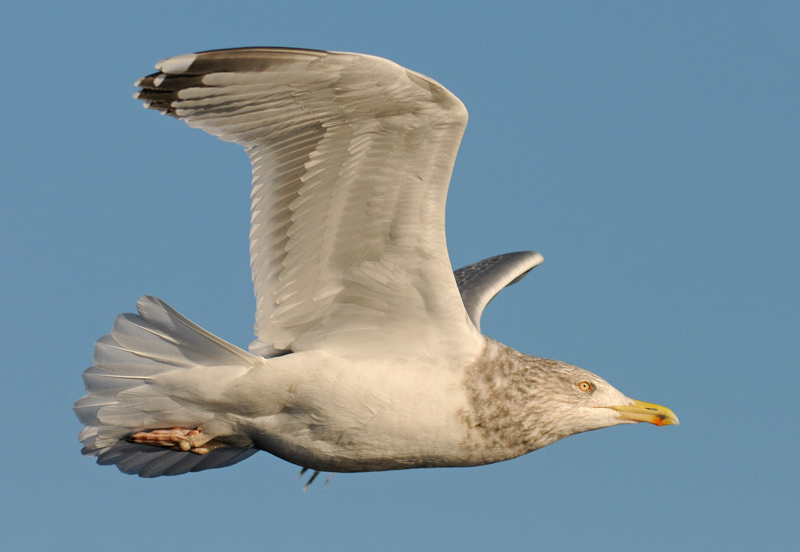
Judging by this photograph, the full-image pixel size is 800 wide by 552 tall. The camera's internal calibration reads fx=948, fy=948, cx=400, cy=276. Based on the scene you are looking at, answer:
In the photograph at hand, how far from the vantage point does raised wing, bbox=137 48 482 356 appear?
620 centimetres

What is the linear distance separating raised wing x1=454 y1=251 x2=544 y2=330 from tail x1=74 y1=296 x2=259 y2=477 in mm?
2810

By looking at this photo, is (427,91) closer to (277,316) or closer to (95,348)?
(277,316)

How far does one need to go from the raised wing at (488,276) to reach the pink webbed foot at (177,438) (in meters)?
2.87

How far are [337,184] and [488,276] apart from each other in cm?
410

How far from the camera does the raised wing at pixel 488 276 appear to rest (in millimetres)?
9633

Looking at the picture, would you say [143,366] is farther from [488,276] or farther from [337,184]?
[488,276]

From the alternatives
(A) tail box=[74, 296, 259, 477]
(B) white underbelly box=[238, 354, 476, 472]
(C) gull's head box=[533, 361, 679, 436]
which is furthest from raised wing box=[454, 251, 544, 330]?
(A) tail box=[74, 296, 259, 477]

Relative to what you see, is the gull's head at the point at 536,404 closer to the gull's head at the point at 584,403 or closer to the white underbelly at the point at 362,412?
the gull's head at the point at 584,403

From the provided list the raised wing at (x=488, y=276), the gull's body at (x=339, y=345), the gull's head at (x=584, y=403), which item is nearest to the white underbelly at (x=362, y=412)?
the gull's body at (x=339, y=345)

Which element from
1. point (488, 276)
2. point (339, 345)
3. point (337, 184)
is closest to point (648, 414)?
point (339, 345)

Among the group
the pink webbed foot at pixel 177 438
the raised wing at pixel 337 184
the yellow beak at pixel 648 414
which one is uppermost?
the raised wing at pixel 337 184

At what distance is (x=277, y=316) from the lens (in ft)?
24.3

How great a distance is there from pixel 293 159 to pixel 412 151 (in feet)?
2.88

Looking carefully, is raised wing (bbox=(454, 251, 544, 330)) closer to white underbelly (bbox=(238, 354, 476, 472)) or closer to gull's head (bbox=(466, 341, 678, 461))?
gull's head (bbox=(466, 341, 678, 461))
